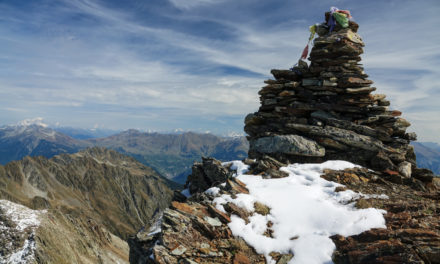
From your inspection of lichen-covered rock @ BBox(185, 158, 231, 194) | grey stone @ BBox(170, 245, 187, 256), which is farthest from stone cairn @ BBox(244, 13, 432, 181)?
grey stone @ BBox(170, 245, 187, 256)

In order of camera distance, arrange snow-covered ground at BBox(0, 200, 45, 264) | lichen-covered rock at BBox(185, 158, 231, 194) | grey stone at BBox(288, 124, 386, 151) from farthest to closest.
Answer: snow-covered ground at BBox(0, 200, 45, 264), lichen-covered rock at BBox(185, 158, 231, 194), grey stone at BBox(288, 124, 386, 151)

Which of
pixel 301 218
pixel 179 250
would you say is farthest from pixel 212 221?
pixel 301 218

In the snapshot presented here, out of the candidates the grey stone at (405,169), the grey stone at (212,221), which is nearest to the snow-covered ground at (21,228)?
the grey stone at (212,221)

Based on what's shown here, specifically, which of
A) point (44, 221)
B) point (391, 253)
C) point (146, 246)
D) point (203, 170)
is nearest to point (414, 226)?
point (391, 253)

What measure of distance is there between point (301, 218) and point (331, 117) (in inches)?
602

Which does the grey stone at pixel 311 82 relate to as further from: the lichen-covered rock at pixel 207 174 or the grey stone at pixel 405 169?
the lichen-covered rock at pixel 207 174

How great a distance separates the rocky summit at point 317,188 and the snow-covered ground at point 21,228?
6180 centimetres

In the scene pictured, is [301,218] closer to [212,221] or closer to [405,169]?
[212,221]

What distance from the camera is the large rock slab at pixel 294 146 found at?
20094 mm

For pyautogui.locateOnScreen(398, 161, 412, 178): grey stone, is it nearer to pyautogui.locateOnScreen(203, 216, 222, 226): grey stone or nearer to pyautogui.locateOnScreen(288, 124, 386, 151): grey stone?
pyautogui.locateOnScreen(288, 124, 386, 151): grey stone

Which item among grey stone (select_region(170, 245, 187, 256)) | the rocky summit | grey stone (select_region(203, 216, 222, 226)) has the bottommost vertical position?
grey stone (select_region(170, 245, 187, 256))

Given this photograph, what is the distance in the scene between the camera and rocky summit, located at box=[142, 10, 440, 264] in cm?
873

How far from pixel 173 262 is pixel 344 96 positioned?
22.6m

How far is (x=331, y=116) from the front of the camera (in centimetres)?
2294
